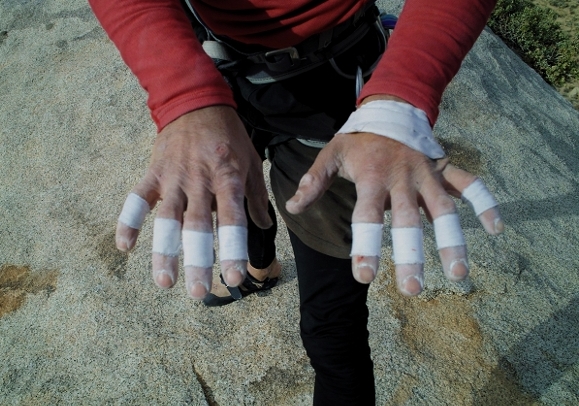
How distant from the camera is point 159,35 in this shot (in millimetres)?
985

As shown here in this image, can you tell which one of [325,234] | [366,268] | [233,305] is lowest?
A: [233,305]

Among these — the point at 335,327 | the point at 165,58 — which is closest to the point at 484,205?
the point at 335,327

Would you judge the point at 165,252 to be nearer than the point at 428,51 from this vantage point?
Yes

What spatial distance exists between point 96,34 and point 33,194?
161 centimetres

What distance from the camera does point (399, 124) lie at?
3.00 ft

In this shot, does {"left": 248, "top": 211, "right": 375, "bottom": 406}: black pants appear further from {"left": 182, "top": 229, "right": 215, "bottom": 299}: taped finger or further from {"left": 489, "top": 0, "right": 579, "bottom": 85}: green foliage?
{"left": 489, "top": 0, "right": 579, "bottom": 85}: green foliage

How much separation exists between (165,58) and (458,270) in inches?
28.9

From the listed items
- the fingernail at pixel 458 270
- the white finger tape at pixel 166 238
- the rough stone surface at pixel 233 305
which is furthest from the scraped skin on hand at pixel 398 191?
the rough stone surface at pixel 233 305

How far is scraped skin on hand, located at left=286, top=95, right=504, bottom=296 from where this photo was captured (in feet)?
2.69

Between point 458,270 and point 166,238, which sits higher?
point 458,270

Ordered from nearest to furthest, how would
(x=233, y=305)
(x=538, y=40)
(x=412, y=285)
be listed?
(x=412, y=285), (x=233, y=305), (x=538, y=40)

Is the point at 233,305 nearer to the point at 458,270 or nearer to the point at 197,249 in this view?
the point at 197,249

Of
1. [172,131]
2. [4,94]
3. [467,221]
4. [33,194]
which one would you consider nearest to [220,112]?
[172,131]

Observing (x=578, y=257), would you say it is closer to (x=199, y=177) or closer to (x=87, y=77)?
(x=199, y=177)
